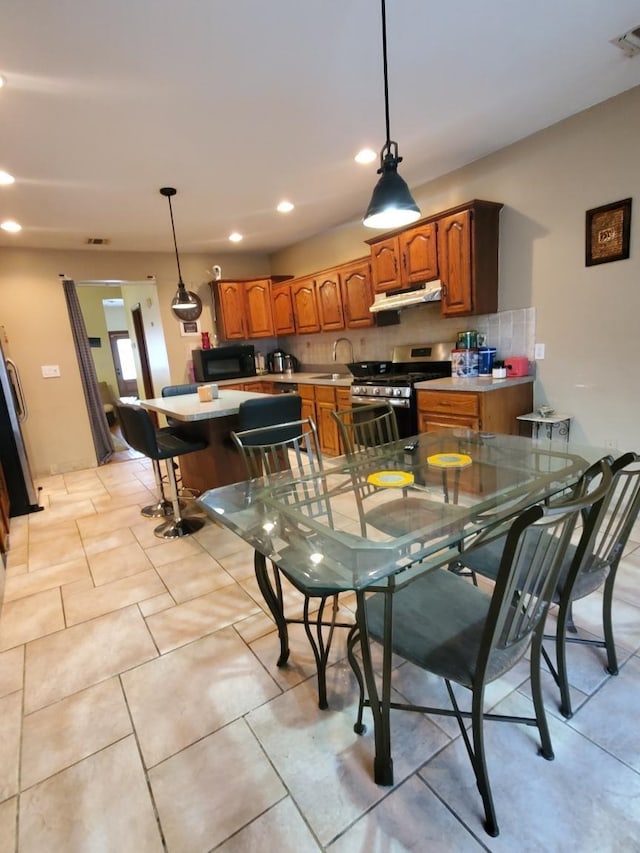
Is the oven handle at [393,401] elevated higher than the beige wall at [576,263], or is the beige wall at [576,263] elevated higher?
the beige wall at [576,263]

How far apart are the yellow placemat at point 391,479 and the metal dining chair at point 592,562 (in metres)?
0.40

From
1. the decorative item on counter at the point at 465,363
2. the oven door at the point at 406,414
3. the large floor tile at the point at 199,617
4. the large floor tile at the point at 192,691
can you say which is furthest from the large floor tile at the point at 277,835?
the decorative item on counter at the point at 465,363

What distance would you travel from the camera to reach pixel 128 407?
282 cm

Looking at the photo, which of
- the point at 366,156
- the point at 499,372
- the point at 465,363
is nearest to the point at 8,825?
the point at 499,372

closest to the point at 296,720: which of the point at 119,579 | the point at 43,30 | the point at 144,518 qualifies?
the point at 119,579

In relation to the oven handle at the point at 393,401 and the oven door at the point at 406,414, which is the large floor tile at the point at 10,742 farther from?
the oven handle at the point at 393,401

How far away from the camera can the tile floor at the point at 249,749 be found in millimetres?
1131

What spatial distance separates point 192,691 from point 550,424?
2842 mm

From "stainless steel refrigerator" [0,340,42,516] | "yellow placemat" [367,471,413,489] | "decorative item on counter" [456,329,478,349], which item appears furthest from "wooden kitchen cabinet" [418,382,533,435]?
"stainless steel refrigerator" [0,340,42,516]

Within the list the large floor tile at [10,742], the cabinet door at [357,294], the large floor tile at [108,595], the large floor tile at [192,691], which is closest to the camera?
the large floor tile at [10,742]

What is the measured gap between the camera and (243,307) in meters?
5.61

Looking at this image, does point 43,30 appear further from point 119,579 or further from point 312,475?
point 119,579

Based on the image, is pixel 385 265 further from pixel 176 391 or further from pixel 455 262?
pixel 176 391

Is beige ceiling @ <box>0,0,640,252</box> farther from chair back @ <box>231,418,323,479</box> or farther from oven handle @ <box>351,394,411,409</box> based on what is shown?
oven handle @ <box>351,394,411,409</box>
